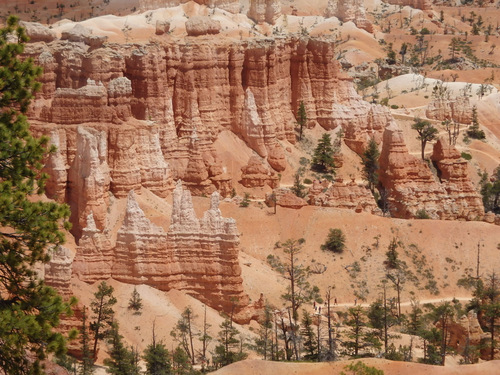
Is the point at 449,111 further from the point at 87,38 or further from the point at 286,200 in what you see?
the point at 87,38

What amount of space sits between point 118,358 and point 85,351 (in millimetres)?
2010

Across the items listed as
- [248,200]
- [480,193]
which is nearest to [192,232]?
[248,200]

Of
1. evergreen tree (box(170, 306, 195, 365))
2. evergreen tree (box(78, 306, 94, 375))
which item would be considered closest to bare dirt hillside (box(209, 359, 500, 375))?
evergreen tree (box(78, 306, 94, 375))

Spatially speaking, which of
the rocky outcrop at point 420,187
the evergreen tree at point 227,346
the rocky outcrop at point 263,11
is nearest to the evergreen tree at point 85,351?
the evergreen tree at point 227,346

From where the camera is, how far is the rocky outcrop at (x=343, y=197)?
289 ft

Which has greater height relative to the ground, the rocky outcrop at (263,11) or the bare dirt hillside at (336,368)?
the rocky outcrop at (263,11)

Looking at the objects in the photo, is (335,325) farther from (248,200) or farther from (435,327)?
(248,200)

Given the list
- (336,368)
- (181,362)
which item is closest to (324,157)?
(181,362)

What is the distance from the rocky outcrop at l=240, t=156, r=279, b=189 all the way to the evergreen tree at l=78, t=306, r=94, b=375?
27515 mm

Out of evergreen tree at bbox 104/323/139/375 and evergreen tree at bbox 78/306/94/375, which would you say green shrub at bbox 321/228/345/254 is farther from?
evergreen tree at bbox 78/306/94/375

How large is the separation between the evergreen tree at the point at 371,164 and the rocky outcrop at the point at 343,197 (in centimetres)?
543

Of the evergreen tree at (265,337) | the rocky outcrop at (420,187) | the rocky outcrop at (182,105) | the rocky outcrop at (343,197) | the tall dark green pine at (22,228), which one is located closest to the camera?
the tall dark green pine at (22,228)

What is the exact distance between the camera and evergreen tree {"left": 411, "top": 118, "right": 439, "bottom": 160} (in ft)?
337

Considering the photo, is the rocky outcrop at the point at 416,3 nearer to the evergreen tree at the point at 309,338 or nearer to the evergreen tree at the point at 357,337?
the evergreen tree at the point at 309,338
